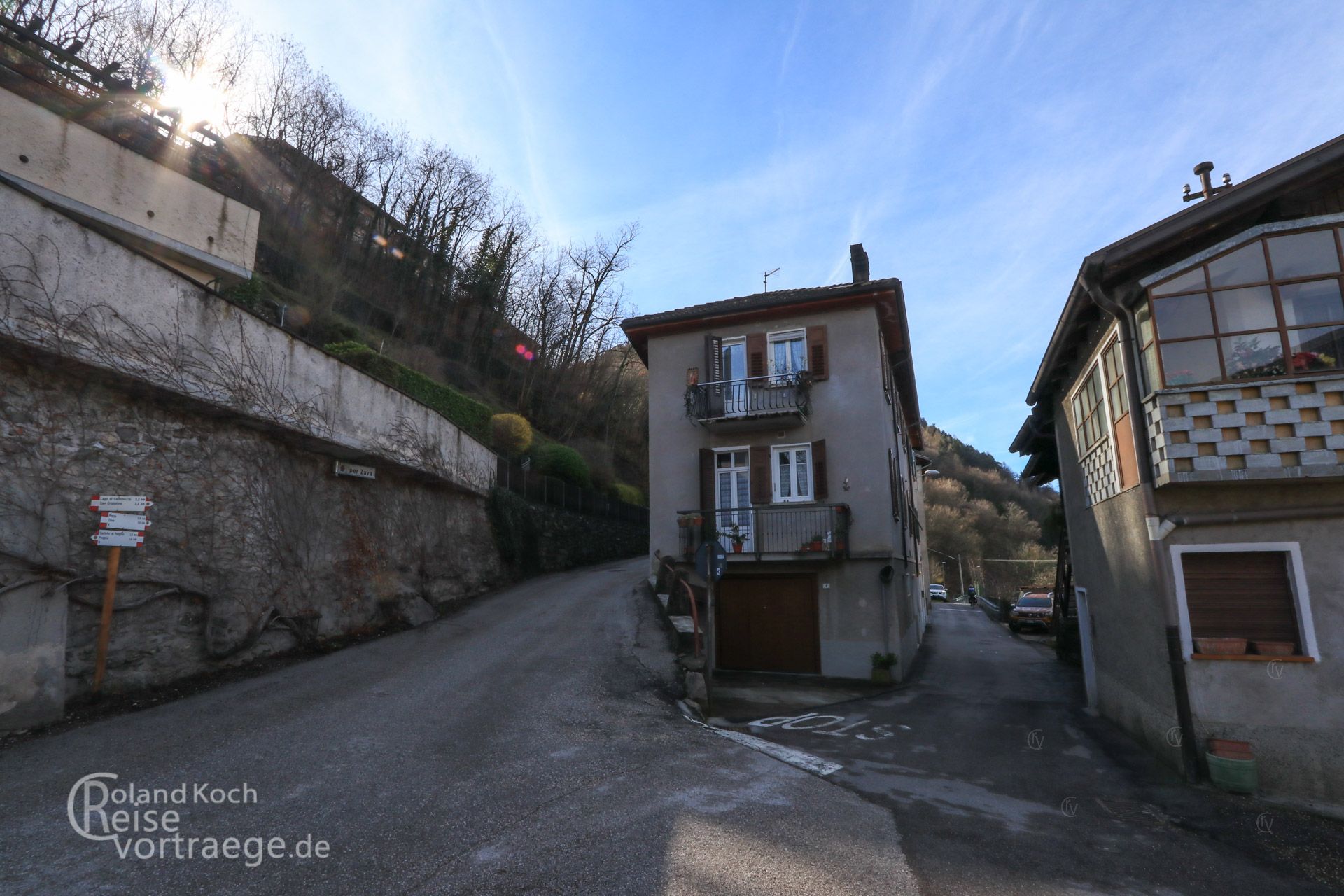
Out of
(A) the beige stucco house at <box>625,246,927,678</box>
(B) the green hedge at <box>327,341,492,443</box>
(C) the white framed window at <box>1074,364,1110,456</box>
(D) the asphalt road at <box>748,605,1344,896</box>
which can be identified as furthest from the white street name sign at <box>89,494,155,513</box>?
(C) the white framed window at <box>1074,364,1110,456</box>

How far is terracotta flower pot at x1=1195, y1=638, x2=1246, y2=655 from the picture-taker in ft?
25.2

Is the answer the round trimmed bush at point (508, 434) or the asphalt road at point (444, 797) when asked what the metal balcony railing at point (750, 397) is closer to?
the round trimmed bush at point (508, 434)

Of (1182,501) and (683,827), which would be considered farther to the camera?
(1182,501)

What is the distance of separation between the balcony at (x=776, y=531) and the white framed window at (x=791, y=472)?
42 centimetres

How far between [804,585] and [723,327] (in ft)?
21.6

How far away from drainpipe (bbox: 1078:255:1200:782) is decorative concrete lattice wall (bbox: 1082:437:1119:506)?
4.44 feet

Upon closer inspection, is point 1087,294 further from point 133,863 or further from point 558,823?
point 133,863

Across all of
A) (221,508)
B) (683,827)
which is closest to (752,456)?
Result: (221,508)

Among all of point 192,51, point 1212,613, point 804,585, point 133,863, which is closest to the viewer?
point 133,863

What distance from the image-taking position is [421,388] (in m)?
17.1

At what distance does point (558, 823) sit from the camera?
203 inches

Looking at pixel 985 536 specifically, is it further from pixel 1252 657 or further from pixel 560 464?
pixel 1252 657

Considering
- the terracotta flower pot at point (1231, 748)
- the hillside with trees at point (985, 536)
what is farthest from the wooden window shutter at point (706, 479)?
the hillside with trees at point (985, 536)

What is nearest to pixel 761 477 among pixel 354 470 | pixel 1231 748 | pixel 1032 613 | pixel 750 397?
pixel 750 397
